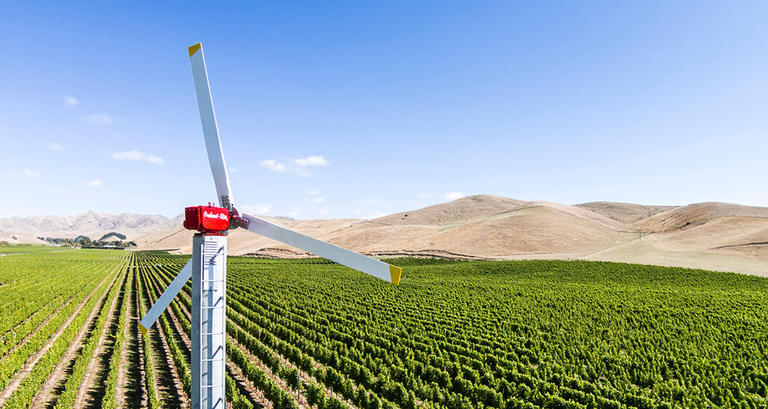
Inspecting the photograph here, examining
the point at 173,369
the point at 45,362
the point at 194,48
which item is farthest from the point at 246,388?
the point at 194,48

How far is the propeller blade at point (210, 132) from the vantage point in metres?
11.3

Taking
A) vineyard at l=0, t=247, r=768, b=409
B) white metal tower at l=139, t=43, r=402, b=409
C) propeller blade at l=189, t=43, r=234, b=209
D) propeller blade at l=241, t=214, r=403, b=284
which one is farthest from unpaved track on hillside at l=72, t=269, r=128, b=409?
propeller blade at l=241, t=214, r=403, b=284

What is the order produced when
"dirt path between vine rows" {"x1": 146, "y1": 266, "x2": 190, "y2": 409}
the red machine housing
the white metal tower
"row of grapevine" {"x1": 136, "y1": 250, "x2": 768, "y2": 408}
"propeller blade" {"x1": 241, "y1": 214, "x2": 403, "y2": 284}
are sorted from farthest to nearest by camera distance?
"dirt path between vine rows" {"x1": 146, "y1": 266, "x2": 190, "y2": 409}, "row of grapevine" {"x1": 136, "y1": 250, "x2": 768, "y2": 408}, the red machine housing, "propeller blade" {"x1": 241, "y1": 214, "x2": 403, "y2": 284}, the white metal tower

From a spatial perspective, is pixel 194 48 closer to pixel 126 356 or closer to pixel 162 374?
pixel 162 374

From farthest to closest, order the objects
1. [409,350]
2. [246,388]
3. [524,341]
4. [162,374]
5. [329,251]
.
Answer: [524,341] → [409,350] → [162,374] → [246,388] → [329,251]

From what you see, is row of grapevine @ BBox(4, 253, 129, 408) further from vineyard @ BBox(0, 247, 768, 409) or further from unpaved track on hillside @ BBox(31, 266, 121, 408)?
unpaved track on hillside @ BBox(31, 266, 121, 408)

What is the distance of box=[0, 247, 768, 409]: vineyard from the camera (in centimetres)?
2273

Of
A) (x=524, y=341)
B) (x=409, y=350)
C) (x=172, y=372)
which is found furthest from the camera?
(x=524, y=341)

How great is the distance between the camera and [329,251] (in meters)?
10.6

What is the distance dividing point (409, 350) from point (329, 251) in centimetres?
2171

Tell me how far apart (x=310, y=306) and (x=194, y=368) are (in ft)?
132

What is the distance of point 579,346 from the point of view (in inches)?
1243

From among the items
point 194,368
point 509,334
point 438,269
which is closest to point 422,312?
point 509,334

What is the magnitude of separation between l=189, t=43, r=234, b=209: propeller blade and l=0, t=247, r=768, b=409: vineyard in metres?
14.2
